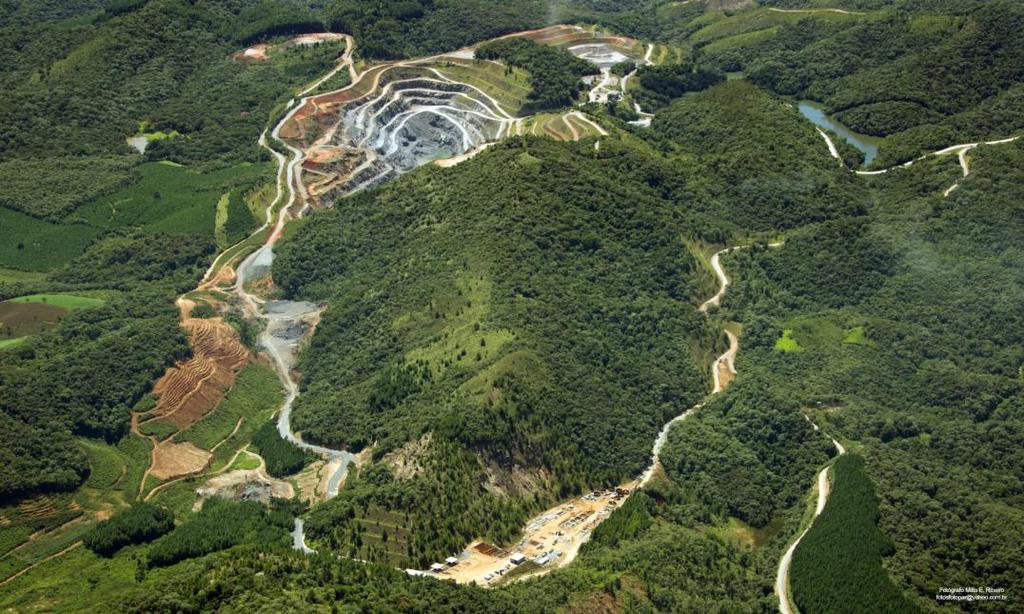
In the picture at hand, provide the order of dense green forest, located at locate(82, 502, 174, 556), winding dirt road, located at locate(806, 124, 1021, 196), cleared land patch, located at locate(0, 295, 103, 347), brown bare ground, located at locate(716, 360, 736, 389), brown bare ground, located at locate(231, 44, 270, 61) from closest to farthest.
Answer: dense green forest, located at locate(82, 502, 174, 556), brown bare ground, located at locate(716, 360, 736, 389), cleared land patch, located at locate(0, 295, 103, 347), winding dirt road, located at locate(806, 124, 1021, 196), brown bare ground, located at locate(231, 44, 270, 61)

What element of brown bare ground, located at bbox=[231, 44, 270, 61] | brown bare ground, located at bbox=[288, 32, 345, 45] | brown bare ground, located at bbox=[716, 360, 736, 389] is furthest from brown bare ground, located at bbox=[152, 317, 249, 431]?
brown bare ground, located at bbox=[288, 32, 345, 45]

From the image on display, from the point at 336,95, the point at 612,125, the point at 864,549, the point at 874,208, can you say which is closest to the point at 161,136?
the point at 336,95

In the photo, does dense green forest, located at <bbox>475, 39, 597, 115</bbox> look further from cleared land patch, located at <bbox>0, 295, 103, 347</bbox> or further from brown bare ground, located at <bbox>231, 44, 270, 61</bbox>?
cleared land patch, located at <bbox>0, 295, 103, 347</bbox>

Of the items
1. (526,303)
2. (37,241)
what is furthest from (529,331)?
(37,241)

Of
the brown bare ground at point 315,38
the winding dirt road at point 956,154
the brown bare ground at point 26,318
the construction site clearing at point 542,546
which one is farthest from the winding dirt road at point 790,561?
the brown bare ground at point 315,38

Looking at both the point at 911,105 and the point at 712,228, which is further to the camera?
the point at 911,105

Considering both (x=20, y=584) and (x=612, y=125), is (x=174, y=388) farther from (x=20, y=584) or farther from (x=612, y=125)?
(x=612, y=125)

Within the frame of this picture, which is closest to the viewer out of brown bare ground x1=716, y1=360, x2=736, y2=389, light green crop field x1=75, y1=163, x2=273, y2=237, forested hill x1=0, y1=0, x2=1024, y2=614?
forested hill x1=0, y1=0, x2=1024, y2=614

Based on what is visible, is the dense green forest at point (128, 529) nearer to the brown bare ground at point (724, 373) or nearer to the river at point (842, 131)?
the brown bare ground at point (724, 373)
